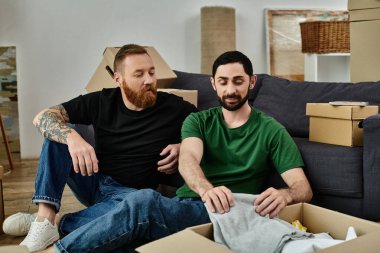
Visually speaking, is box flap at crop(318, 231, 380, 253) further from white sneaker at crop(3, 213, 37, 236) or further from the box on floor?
white sneaker at crop(3, 213, 37, 236)

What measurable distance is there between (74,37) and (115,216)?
293 cm

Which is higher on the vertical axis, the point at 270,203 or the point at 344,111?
the point at 344,111

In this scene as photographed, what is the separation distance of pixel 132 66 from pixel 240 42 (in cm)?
279

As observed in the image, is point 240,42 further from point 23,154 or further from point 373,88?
point 373,88

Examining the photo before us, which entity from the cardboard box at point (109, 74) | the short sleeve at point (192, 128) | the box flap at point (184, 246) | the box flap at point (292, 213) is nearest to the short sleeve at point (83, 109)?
the short sleeve at point (192, 128)

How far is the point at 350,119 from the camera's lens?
6.57 ft

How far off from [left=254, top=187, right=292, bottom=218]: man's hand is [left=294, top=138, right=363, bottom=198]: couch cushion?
18.1 inches

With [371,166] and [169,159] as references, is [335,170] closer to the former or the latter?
[371,166]

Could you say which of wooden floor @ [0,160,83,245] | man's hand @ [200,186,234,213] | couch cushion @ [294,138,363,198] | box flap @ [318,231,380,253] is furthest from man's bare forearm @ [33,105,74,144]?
box flap @ [318,231,380,253]

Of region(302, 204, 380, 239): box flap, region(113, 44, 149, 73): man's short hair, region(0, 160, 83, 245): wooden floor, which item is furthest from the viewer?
region(0, 160, 83, 245): wooden floor

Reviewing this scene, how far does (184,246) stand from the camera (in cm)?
108

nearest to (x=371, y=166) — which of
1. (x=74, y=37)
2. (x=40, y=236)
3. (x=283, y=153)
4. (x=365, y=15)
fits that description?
(x=283, y=153)

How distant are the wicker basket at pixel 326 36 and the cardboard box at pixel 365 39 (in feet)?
2.67

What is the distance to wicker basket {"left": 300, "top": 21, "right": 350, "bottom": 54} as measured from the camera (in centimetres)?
363
